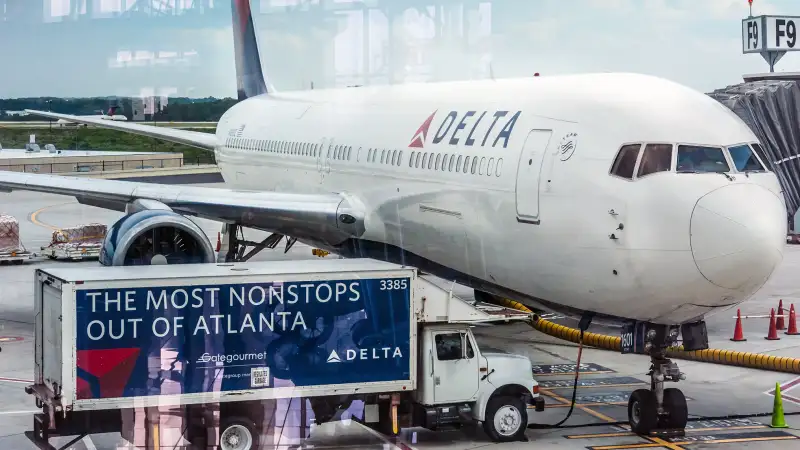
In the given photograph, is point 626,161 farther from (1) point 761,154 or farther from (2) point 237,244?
(2) point 237,244

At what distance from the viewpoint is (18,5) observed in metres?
9.45

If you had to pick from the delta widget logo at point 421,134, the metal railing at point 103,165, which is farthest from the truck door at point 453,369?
the metal railing at point 103,165

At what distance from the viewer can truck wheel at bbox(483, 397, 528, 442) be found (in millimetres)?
13312

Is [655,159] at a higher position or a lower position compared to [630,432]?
higher

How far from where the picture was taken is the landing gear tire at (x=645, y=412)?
1372cm

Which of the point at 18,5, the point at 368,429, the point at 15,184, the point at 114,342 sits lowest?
the point at 368,429

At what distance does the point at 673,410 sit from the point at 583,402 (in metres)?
1.96

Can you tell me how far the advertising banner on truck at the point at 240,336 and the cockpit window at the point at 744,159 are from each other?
3812 mm

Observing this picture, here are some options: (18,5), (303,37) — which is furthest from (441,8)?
(18,5)

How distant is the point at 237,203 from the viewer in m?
19.7

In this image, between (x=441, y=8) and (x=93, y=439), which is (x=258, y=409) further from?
(x=441, y=8)

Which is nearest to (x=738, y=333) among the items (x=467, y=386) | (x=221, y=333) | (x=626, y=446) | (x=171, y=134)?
(x=626, y=446)

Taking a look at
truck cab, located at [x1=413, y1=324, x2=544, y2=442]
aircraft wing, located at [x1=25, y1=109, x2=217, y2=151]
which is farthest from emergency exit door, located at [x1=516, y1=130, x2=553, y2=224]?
aircraft wing, located at [x1=25, y1=109, x2=217, y2=151]

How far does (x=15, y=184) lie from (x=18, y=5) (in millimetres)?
11782
